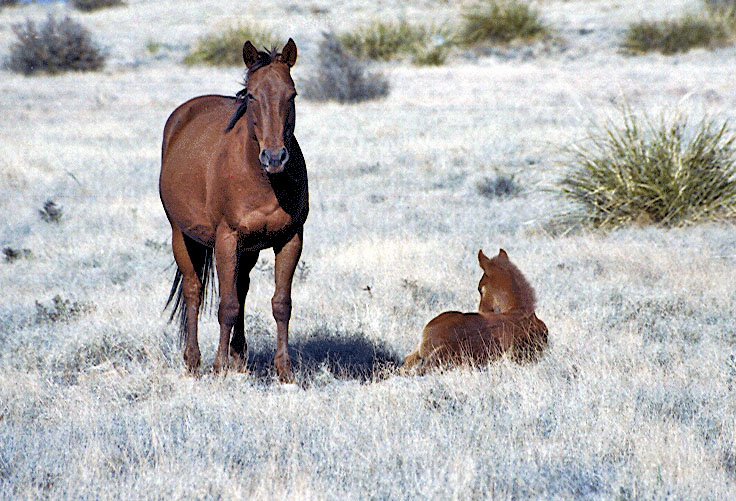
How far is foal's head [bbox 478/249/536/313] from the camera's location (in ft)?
16.6

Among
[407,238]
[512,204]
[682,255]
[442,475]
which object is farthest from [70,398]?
[512,204]

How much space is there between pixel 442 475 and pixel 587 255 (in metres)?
4.76

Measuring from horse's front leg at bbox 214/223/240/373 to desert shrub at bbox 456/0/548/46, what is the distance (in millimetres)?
28200

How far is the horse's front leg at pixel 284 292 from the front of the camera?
4.61 meters

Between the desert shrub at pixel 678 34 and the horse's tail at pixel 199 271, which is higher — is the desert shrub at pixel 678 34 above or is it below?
below

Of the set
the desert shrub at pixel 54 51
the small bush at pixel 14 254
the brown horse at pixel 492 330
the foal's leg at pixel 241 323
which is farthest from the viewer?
the desert shrub at pixel 54 51

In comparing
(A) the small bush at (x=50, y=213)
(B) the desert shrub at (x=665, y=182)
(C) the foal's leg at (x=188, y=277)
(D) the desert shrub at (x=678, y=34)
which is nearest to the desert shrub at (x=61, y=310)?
(C) the foal's leg at (x=188, y=277)

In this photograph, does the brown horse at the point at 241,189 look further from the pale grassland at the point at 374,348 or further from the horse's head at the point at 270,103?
the pale grassland at the point at 374,348

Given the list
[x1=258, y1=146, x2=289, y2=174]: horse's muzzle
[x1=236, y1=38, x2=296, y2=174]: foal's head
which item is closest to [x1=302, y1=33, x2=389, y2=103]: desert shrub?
[x1=236, y1=38, x2=296, y2=174]: foal's head

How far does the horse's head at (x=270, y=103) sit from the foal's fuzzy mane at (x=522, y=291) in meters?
1.78

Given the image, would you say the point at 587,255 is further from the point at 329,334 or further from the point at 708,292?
the point at 329,334

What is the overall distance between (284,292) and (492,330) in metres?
1.22

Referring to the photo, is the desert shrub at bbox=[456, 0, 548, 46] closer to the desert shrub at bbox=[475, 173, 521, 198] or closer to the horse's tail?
the desert shrub at bbox=[475, 173, 521, 198]

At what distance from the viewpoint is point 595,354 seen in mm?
5004
